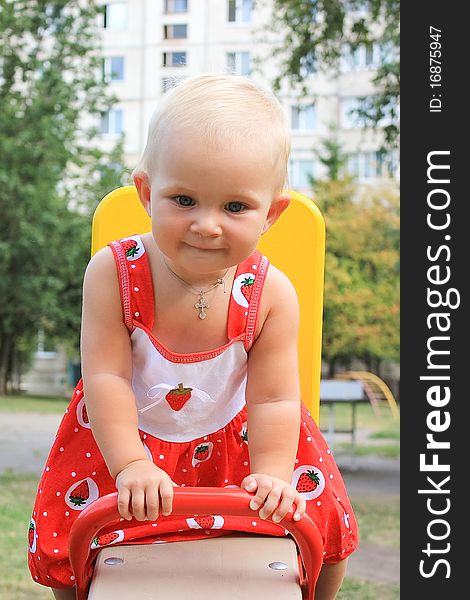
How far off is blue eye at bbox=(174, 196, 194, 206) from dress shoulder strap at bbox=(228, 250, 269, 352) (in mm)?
192

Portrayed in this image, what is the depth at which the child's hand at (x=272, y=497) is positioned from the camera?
1.01 metres

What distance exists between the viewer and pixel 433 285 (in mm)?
3807

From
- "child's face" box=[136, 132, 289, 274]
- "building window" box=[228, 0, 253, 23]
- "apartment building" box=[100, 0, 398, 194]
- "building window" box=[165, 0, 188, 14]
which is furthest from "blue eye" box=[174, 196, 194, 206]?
"building window" box=[228, 0, 253, 23]

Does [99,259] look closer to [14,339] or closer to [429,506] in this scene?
[429,506]

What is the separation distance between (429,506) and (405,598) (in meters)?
0.86

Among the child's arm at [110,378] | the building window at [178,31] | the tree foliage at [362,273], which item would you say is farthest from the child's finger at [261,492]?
the tree foliage at [362,273]

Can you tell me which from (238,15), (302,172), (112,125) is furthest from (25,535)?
(302,172)

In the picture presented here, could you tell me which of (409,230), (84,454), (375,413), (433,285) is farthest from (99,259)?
(375,413)

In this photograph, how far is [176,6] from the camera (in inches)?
432

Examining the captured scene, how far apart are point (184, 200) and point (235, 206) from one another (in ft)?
0.19

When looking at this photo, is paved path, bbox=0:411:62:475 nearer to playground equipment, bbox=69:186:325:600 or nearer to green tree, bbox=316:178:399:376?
playground equipment, bbox=69:186:325:600

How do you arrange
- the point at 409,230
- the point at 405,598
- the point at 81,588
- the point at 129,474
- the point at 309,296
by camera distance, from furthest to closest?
the point at 409,230 < the point at 405,598 < the point at 309,296 < the point at 81,588 < the point at 129,474

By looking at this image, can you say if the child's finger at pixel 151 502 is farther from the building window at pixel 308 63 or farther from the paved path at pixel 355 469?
the building window at pixel 308 63

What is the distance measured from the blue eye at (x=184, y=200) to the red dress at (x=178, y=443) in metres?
0.17
